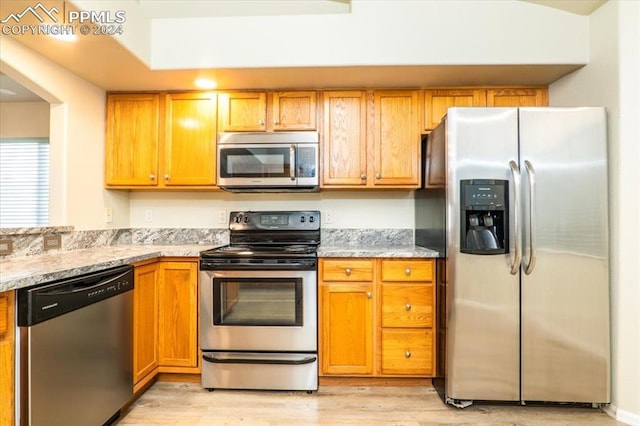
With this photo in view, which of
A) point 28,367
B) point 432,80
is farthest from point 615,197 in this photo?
point 28,367

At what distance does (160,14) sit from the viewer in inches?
97.0

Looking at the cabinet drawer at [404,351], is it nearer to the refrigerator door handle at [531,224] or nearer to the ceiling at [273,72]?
the refrigerator door handle at [531,224]

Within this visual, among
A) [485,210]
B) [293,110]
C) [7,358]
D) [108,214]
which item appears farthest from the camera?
[108,214]

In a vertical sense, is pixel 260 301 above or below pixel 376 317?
above

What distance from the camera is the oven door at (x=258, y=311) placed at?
2.29 metres

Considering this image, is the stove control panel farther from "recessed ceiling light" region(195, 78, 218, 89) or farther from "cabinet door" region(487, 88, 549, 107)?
"cabinet door" region(487, 88, 549, 107)

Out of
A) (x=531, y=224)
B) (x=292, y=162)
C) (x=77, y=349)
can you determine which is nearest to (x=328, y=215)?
(x=292, y=162)

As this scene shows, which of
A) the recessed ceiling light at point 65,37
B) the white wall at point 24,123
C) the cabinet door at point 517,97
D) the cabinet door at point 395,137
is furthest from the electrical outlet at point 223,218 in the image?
the white wall at point 24,123

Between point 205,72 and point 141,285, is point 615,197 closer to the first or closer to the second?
point 205,72

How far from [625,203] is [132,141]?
3.39 meters

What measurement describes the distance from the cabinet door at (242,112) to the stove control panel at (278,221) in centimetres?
70

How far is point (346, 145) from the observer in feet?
8.75

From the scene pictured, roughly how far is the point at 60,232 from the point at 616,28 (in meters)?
3.68

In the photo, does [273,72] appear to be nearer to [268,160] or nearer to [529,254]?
[268,160]
